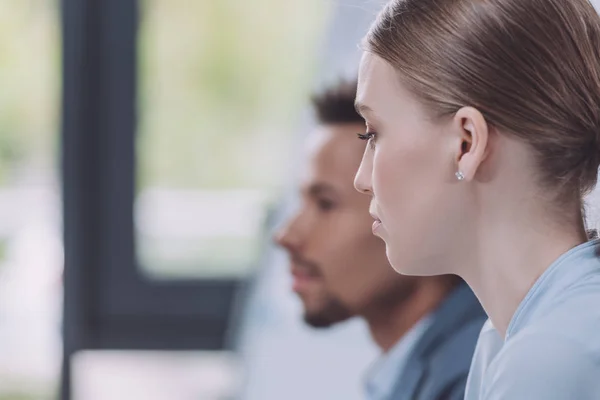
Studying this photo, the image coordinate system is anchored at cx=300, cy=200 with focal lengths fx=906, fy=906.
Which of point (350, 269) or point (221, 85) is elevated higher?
point (221, 85)

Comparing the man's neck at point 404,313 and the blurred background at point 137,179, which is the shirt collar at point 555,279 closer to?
the man's neck at point 404,313

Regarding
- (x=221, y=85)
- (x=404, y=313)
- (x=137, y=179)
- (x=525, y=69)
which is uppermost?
(x=525, y=69)

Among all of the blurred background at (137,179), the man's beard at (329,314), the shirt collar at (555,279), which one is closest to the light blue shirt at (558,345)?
the shirt collar at (555,279)

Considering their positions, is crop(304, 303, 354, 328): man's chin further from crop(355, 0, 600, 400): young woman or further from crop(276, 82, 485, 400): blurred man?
crop(355, 0, 600, 400): young woman

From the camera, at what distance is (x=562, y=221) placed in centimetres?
71

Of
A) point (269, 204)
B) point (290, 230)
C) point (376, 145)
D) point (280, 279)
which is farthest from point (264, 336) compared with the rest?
point (376, 145)

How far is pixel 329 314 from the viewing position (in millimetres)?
1301

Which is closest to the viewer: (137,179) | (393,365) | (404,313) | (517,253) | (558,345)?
(558,345)

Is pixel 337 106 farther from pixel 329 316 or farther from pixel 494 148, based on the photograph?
pixel 494 148

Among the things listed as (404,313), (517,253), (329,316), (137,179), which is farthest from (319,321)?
(137,179)

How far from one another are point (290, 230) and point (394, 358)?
0.95ft

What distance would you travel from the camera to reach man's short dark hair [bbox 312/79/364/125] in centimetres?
132

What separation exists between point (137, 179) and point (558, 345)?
1.93 meters

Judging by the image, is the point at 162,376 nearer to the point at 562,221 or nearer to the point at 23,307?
the point at 23,307
